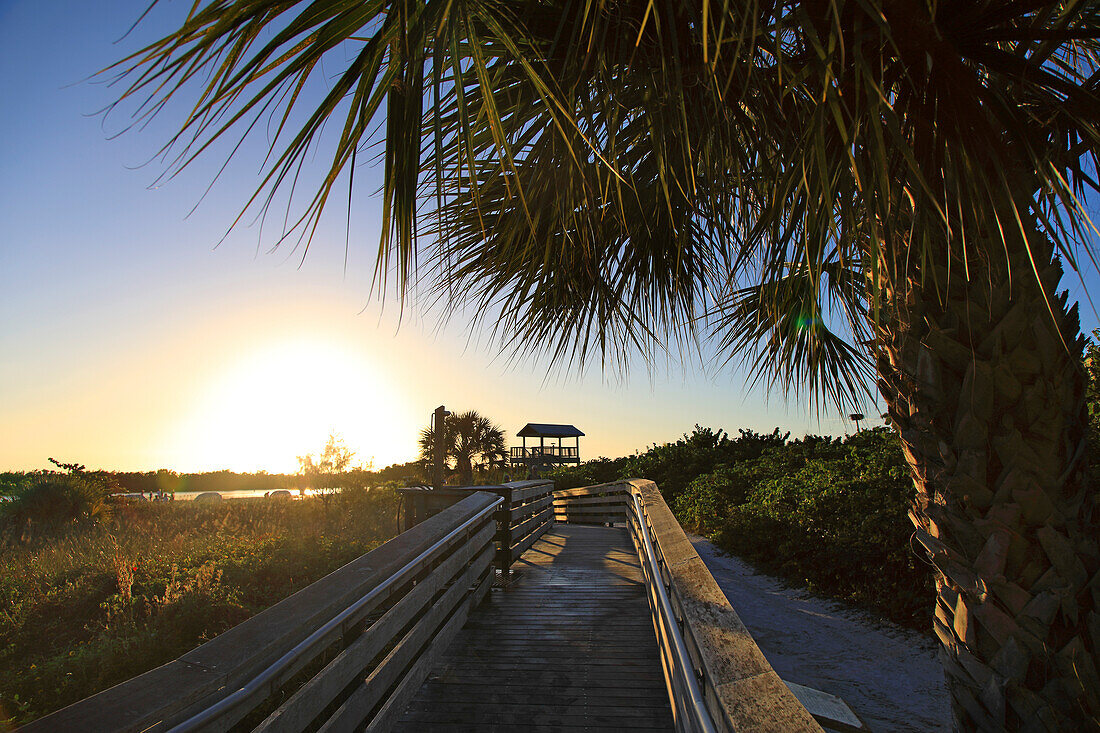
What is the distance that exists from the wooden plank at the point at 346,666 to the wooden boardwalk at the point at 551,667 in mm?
635

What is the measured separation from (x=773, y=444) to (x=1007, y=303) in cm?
1438

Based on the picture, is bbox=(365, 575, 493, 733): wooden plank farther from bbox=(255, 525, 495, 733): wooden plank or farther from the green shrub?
the green shrub

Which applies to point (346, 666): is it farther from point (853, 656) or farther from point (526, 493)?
point (526, 493)

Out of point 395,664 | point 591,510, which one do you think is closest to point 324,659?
point 395,664

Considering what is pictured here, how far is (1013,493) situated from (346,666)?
2.88 m

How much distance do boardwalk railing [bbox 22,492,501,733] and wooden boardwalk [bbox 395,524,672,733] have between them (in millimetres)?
208

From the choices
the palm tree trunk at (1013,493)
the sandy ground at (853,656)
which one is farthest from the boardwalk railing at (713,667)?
the sandy ground at (853,656)

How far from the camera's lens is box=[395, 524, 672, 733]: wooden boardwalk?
11.6ft

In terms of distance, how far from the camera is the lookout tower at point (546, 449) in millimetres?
34219

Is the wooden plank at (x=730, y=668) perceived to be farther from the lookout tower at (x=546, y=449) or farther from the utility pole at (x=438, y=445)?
the lookout tower at (x=546, y=449)

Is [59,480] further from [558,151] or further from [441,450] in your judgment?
[558,151]

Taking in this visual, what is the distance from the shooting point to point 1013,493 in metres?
2.09

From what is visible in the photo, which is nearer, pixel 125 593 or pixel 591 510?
pixel 125 593

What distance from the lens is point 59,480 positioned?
1305cm
